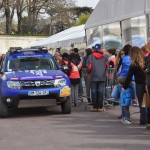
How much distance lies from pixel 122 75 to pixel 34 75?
2468 mm

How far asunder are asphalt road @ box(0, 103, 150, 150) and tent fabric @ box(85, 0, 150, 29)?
2.93 meters

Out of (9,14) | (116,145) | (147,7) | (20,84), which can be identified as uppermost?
(9,14)

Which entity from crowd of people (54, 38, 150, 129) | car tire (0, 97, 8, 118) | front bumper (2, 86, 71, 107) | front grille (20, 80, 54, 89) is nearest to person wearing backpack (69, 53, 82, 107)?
crowd of people (54, 38, 150, 129)

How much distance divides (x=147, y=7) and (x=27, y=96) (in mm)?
3999

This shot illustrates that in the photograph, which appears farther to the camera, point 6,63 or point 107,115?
point 6,63

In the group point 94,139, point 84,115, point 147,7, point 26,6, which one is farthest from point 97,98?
point 26,6

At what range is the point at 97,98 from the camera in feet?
41.8

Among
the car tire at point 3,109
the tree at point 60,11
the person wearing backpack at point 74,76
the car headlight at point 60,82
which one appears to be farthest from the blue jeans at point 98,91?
the tree at point 60,11

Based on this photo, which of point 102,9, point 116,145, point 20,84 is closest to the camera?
point 116,145

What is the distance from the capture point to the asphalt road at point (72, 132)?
7957 mm

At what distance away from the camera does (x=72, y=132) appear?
30.8 ft

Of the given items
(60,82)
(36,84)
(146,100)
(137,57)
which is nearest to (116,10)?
(60,82)

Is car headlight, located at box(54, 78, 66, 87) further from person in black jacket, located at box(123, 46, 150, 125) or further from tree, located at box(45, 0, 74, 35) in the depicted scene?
tree, located at box(45, 0, 74, 35)

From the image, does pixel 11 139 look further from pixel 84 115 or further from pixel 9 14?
pixel 9 14
